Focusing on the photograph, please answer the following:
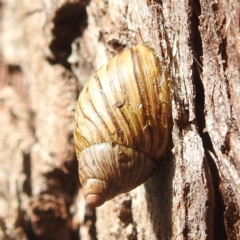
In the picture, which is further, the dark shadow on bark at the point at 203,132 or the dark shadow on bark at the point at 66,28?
the dark shadow on bark at the point at 66,28

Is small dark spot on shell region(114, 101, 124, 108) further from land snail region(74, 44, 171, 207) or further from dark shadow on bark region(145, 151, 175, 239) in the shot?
dark shadow on bark region(145, 151, 175, 239)

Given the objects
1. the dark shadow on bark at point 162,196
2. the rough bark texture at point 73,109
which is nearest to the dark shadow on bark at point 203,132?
the rough bark texture at point 73,109

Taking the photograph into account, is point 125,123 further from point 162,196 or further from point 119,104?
point 162,196

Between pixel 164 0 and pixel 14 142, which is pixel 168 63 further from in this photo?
pixel 14 142

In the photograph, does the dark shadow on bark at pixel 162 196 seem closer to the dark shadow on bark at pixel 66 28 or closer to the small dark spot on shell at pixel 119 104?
the small dark spot on shell at pixel 119 104

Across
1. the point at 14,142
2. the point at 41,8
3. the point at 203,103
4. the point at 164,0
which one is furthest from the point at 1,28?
the point at 203,103

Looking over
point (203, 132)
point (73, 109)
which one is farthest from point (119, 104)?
point (73, 109)
